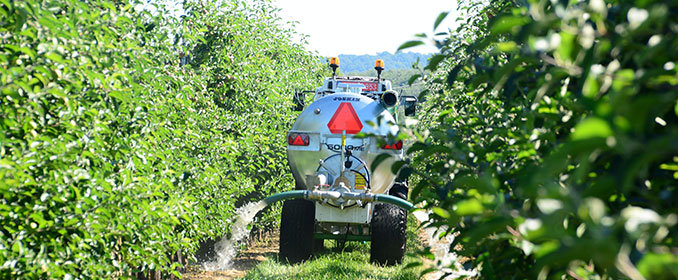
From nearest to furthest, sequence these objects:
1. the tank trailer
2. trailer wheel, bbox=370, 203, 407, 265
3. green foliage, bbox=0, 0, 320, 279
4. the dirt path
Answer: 1. green foliage, bbox=0, 0, 320, 279
2. the tank trailer
3. trailer wheel, bbox=370, 203, 407, 265
4. the dirt path

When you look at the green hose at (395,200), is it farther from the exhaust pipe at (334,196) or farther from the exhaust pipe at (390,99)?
the exhaust pipe at (390,99)

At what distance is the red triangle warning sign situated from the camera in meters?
7.25

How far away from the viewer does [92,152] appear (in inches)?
139

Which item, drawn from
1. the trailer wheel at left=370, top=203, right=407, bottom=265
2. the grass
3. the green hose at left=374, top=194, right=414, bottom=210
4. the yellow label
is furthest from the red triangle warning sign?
the grass

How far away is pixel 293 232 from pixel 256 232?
4.05 meters

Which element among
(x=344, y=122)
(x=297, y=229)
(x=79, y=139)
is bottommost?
(x=297, y=229)

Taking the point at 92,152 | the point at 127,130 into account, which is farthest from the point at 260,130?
the point at 92,152

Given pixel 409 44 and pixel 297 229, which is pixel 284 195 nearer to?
pixel 297 229

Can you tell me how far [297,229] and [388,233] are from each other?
3.67 feet

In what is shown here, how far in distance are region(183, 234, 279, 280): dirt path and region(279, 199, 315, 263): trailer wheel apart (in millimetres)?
867

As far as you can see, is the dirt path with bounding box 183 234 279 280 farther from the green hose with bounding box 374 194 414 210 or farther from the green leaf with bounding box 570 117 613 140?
the green leaf with bounding box 570 117 613 140

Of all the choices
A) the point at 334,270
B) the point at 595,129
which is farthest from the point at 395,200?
the point at 595,129

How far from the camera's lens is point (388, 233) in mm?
7539

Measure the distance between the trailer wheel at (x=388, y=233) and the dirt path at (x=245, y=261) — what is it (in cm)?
190
